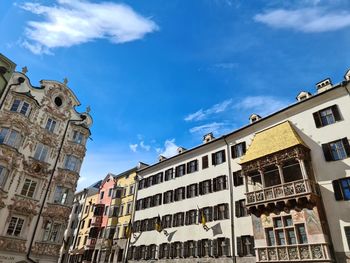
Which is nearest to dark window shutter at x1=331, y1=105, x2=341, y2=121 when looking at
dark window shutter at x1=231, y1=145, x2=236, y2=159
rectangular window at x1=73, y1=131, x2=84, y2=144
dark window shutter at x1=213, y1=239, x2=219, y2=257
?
dark window shutter at x1=231, y1=145, x2=236, y2=159

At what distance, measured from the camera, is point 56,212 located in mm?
28812

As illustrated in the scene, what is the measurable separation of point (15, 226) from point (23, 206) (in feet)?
6.42

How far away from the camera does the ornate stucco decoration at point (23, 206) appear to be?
84.9 ft

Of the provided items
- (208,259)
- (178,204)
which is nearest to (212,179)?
(178,204)

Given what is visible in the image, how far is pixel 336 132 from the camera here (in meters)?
23.1

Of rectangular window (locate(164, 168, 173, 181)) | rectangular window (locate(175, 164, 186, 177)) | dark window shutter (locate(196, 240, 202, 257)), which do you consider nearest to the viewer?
dark window shutter (locate(196, 240, 202, 257))

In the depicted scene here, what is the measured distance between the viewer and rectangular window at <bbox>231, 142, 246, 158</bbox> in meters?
30.2

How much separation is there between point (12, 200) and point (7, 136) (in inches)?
256

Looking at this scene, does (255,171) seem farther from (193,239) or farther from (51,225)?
(51,225)

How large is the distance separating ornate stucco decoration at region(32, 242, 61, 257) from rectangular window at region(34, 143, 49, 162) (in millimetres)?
9004

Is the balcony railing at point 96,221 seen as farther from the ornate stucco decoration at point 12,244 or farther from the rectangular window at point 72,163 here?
the ornate stucco decoration at point 12,244

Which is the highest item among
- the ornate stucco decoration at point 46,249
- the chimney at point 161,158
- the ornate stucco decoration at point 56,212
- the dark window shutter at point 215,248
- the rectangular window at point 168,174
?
the chimney at point 161,158

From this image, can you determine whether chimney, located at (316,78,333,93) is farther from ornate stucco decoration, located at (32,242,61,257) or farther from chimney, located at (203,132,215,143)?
ornate stucco decoration, located at (32,242,61,257)

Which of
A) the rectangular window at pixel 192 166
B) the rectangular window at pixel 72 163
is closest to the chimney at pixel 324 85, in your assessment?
the rectangular window at pixel 192 166
